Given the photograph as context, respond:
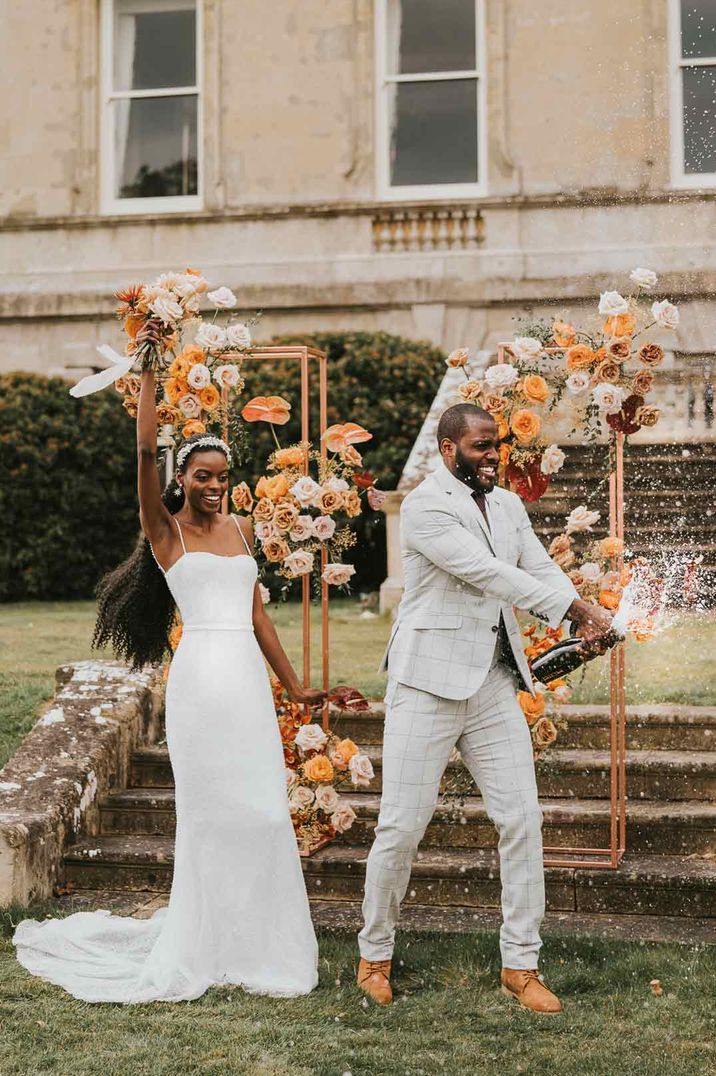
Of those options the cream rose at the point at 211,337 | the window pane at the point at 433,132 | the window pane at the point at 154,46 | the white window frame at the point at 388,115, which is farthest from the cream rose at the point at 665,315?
the window pane at the point at 154,46

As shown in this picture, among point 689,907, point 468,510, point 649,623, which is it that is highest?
point 468,510

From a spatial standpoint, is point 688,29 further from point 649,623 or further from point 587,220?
point 649,623

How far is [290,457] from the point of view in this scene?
23.6ft

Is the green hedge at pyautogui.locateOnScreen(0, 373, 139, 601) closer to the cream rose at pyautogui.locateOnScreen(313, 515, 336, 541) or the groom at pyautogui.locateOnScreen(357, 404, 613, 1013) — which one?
the cream rose at pyautogui.locateOnScreen(313, 515, 336, 541)

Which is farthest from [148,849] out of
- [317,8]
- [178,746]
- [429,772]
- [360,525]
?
[317,8]

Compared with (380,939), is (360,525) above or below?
above

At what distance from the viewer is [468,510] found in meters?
→ 5.59

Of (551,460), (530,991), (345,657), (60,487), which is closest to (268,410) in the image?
(551,460)

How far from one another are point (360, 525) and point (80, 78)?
7.38 meters

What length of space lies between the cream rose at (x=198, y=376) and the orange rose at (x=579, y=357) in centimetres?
166

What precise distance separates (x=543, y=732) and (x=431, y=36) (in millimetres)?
12426

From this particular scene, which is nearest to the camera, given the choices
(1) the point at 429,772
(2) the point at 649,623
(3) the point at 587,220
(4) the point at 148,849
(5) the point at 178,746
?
(1) the point at 429,772

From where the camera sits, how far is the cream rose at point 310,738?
6.89 m

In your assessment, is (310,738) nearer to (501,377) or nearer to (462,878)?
(462,878)
